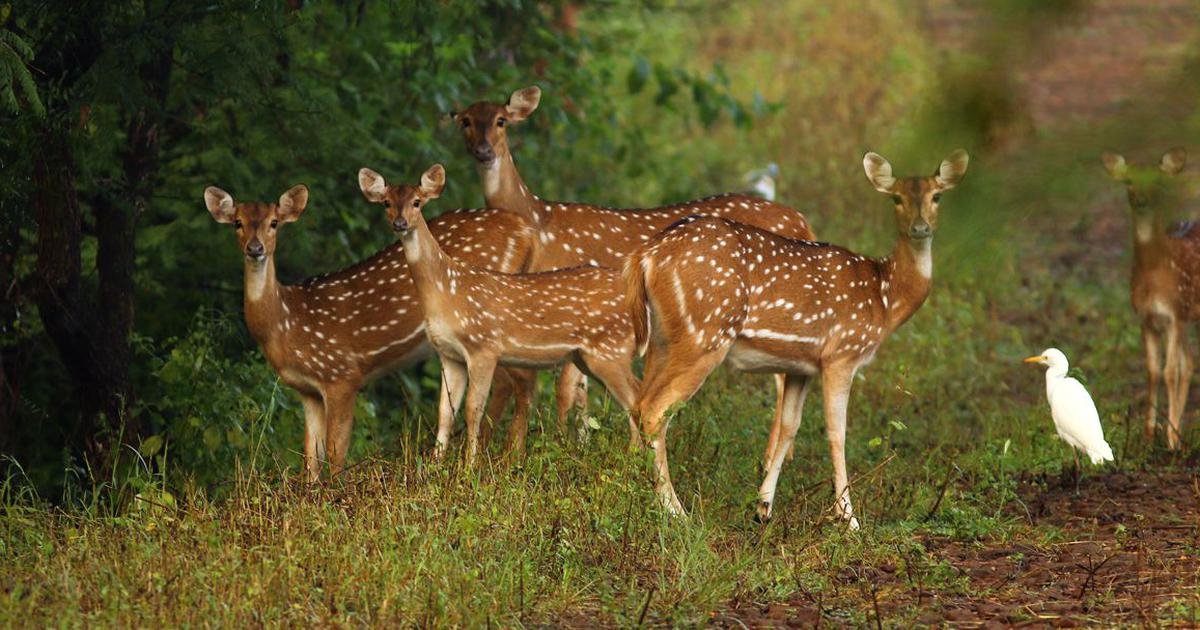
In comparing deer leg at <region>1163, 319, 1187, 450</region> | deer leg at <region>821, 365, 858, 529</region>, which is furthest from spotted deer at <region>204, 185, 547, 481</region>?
deer leg at <region>1163, 319, 1187, 450</region>

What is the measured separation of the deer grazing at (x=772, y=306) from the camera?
8062mm

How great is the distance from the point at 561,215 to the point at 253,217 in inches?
74.8

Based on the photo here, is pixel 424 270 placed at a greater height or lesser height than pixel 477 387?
greater

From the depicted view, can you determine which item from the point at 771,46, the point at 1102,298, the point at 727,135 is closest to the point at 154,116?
the point at 1102,298

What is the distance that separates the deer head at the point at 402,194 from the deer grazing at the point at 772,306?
102 cm

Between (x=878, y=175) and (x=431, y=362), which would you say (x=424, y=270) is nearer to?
(x=878, y=175)

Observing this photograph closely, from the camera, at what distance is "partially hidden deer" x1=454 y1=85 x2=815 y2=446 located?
9.70 metres

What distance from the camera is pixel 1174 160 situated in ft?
14.2

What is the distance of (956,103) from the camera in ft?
14.0

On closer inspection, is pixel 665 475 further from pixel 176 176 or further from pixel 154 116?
pixel 176 176

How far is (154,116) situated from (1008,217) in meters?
5.36

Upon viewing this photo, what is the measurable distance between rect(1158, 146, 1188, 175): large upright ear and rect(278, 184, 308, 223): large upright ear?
5.06 metres

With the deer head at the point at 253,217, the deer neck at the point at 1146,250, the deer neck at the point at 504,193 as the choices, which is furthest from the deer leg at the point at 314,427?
the deer neck at the point at 1146,250

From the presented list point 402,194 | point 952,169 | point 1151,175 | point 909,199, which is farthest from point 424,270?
point 1151,175
